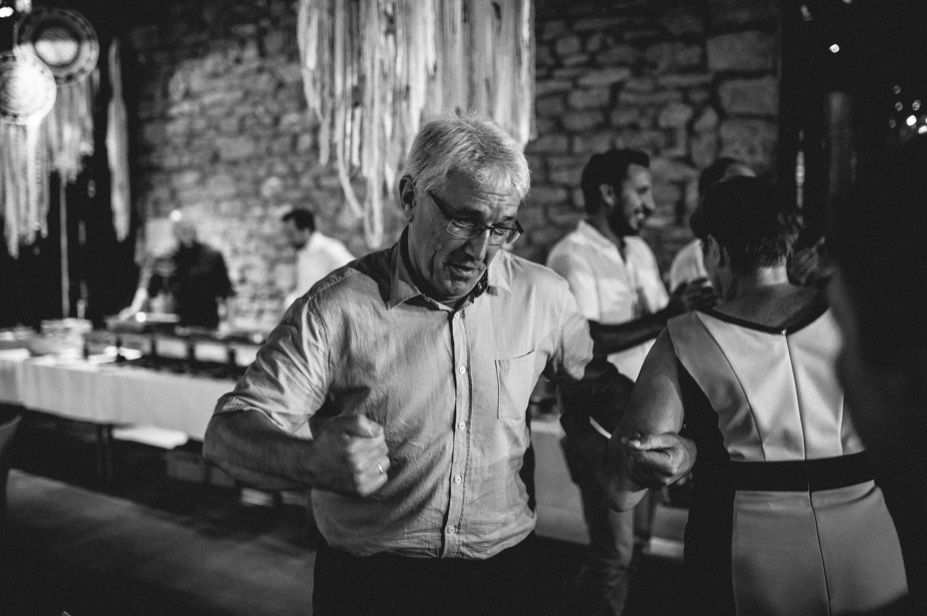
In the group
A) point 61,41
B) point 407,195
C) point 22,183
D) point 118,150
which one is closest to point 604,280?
point 407,195

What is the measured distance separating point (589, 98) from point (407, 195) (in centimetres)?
372

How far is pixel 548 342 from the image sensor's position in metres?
1.40

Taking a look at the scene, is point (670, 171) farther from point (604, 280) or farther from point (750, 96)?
point (604, 280)

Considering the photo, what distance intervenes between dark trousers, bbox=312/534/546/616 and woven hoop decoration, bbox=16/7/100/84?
5.00m

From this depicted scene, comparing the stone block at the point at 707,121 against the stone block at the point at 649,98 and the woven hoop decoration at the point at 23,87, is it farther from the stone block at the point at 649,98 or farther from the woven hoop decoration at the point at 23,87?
the woven hoop decoration at the point at 23,87

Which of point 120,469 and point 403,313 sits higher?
point 403,313

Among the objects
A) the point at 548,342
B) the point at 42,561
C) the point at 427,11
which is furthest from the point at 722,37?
the point at 42,561

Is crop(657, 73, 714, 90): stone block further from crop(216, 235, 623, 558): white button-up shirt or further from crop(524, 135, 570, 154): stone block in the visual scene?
crop(216, 235, 623, 558): white button-up shirt

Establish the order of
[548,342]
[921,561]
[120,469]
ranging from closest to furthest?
1. [548,342]
2. [921,561]
3. [120,469]

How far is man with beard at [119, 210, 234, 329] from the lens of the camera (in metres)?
5.29

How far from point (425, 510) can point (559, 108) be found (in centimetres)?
403

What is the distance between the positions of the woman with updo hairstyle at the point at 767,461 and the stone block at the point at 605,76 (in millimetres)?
3576

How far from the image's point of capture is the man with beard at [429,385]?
3.90 ft

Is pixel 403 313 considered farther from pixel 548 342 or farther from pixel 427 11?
pixel 427 11
